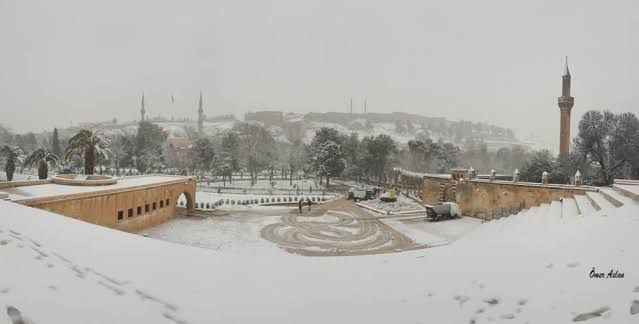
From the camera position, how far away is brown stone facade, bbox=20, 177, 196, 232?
1434 centimetres

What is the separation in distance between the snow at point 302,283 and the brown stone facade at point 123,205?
9824 millimetres

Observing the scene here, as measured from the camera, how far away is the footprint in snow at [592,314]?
3.35 meters

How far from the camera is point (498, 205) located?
76.3 ft

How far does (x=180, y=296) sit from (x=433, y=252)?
4619 millimetres

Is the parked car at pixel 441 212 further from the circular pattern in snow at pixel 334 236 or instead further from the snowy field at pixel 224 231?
the snowy field at pixel 224 231

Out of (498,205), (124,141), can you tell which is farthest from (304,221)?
(124,141)

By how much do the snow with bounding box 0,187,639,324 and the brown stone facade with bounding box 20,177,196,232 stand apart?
32.2ft

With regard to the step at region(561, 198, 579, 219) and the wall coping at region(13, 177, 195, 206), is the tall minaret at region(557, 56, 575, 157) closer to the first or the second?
the step at region(561, 198, 579, 219)

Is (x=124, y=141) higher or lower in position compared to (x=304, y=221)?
higher

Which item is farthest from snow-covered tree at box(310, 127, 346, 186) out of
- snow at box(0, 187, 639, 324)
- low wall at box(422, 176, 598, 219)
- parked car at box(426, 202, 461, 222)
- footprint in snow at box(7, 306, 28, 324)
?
footprint in snow at box(7, 306, 28, 324)

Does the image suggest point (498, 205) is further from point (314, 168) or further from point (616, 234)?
point (314, 168)

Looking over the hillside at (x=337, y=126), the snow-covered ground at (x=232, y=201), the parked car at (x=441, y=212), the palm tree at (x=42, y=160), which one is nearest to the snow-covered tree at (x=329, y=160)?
the snow-covered ground at (x=232, y=201)

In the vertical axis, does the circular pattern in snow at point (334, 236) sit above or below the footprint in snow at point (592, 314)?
below

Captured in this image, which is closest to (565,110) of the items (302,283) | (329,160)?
(329,160)
